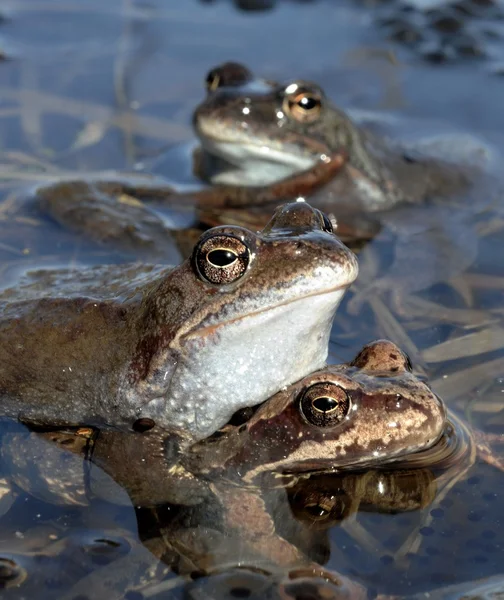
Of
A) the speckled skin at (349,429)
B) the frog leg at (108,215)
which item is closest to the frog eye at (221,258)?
the speckled skin at (349,429)

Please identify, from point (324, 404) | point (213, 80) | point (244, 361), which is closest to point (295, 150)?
point (213, 80)

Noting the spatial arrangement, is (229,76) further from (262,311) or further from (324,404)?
(324,404)

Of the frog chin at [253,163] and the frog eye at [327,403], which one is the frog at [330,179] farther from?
the frog eye at [327,403]

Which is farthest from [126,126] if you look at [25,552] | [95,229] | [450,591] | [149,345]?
[450,591]

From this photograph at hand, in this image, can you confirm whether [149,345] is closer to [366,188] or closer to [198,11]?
[366,188]

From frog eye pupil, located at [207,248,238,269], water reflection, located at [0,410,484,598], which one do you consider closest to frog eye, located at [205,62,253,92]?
frog eye pupil, located at [207,248,238,269]

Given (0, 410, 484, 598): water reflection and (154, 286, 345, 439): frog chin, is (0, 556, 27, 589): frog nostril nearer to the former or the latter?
(0, 410, 484, 598): water reflection
